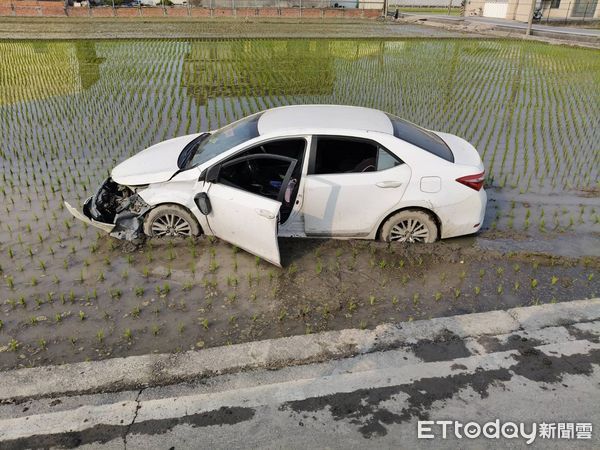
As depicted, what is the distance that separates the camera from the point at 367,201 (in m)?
5.62

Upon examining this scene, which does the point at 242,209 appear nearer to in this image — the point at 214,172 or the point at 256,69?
the point at 214,172

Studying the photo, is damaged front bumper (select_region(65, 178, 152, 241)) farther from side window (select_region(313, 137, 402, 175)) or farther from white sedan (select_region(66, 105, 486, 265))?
side window (select_region(313, 137, 402, 175))

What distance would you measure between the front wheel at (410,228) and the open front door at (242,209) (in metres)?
1.50

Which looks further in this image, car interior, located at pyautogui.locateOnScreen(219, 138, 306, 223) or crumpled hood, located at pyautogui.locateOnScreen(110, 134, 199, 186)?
crumpled hood, located at pyautogui.locateOnScreen(110, 134, 199, 186)

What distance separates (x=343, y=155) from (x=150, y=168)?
247 cm

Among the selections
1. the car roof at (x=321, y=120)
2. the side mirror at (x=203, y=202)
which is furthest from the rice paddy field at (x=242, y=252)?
the car roof at (x=321, y=120)

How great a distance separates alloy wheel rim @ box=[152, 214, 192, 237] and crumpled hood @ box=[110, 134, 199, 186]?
0.51 m

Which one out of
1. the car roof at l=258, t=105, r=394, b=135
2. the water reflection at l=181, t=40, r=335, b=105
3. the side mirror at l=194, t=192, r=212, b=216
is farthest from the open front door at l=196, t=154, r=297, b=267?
the water reflection at l=181, t=40, r=335, b=105

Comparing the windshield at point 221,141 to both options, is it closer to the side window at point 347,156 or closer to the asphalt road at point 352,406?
the side window at point 347,156

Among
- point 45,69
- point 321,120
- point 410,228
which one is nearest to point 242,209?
point 321,120

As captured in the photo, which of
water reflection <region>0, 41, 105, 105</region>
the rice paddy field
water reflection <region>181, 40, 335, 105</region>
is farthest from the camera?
water reflection <region>181, 40, 335, 105</region>

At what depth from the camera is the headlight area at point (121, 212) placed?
5.84 m

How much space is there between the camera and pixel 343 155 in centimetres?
555

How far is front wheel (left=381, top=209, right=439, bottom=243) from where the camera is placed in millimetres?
5789
